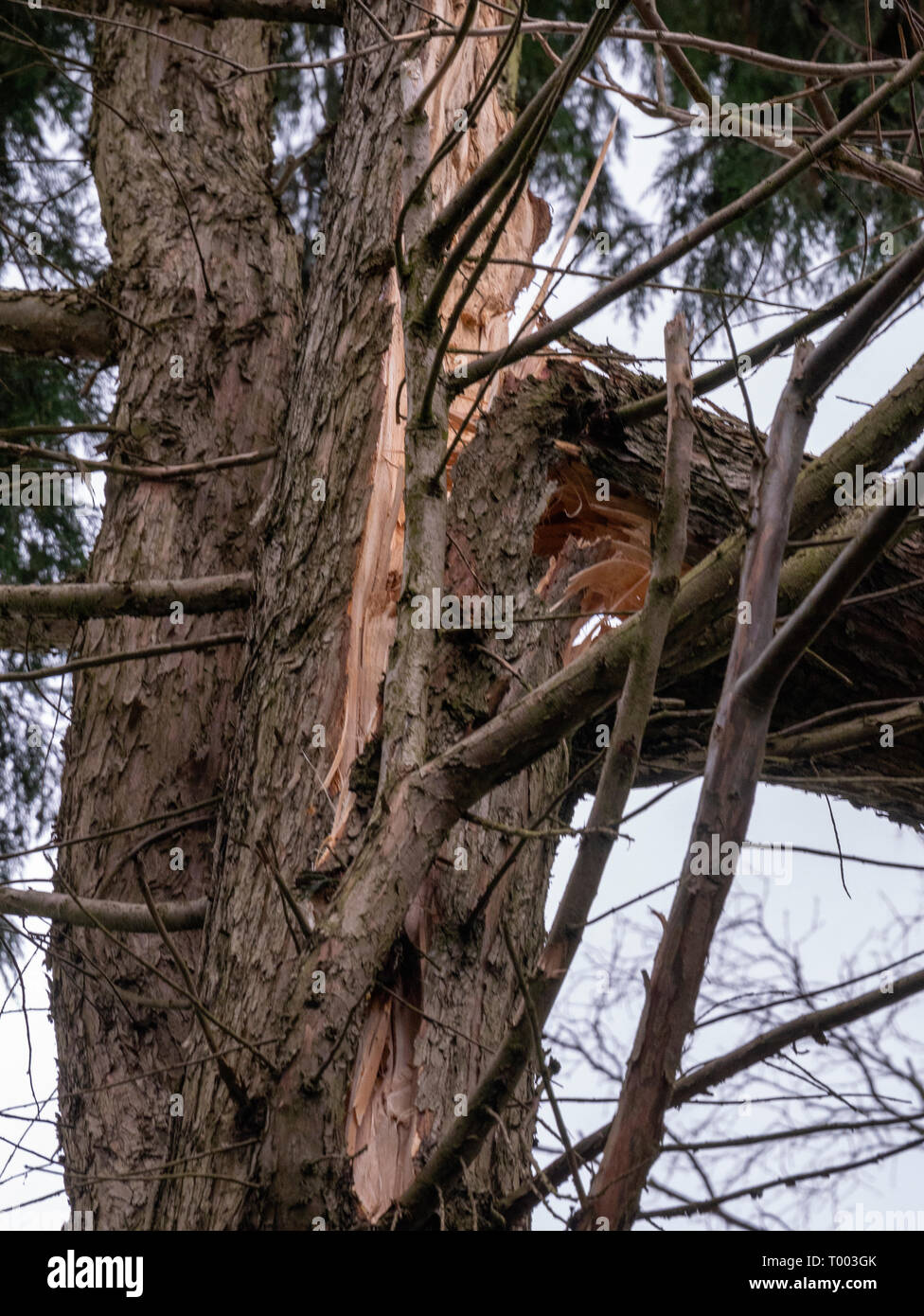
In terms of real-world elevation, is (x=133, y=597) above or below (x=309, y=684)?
above

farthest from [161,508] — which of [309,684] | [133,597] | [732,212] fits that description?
[732,212]

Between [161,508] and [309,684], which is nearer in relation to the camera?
[309,684]

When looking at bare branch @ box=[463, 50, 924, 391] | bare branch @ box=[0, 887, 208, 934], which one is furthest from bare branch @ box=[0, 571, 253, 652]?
bare branch @ box=[463, 50, 924, 391]

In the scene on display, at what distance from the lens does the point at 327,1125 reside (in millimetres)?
1554

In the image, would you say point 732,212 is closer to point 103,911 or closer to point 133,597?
point 133,597

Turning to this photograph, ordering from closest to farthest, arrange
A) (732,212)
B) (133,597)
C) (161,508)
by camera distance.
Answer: (732,212)
(133,597)
(161,508)

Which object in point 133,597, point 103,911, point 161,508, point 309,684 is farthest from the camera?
point 161,508

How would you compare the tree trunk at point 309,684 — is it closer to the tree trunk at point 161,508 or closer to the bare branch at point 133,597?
the tree trunk at point 161,508

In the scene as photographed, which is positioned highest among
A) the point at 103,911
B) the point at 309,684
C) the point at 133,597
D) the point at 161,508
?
the point at 161,508

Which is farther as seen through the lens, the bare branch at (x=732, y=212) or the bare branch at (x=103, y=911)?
the bare branch at (x=103, y=911)

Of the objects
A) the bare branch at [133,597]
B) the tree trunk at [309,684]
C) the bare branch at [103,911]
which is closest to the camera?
the tree trunk at [309,684]

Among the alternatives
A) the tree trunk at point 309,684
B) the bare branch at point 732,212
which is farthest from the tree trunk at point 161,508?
the bare branch at point 732,212

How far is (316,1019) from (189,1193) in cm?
41
